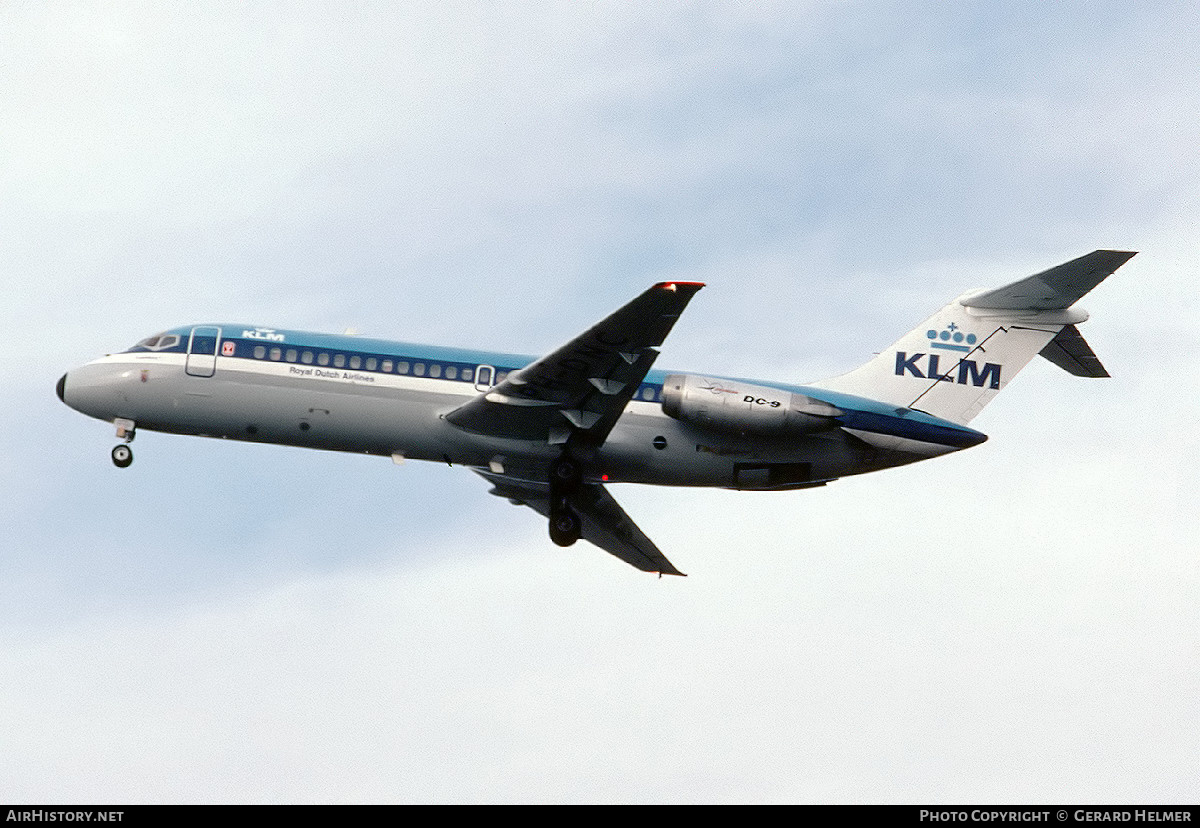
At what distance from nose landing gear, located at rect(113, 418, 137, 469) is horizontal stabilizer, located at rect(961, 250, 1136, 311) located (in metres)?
18.7

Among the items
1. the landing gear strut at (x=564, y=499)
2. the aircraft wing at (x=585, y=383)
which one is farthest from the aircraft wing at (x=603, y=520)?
the aircraft wing at (x=585, y=383)

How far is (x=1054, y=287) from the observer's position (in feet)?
99.8

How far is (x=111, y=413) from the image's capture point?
102 ft

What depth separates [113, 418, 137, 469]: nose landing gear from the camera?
31.0 m

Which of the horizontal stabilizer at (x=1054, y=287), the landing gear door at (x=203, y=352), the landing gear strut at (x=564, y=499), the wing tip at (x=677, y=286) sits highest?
the horizontal stabilizer at (x=1054, y=287)

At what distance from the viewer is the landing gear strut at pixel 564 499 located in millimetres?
30062

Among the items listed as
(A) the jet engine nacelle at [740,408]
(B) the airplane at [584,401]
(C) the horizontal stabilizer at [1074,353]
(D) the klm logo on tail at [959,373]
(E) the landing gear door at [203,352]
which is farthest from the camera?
(D) the klm logo on tail at [959,373]

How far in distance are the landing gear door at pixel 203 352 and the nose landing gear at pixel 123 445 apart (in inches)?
74.5

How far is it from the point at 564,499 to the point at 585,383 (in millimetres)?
3407

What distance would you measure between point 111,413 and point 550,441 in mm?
9810

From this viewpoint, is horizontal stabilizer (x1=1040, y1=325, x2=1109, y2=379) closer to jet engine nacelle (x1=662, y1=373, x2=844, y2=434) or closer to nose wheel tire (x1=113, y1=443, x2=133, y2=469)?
jet engine nacelle (x1=662, y1=373, x2=844, y2=434)

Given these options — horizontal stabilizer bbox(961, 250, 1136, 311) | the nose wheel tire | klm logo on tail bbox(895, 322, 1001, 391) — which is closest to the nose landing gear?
the nose wheel tire

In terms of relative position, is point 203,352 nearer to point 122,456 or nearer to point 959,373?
point 122,456

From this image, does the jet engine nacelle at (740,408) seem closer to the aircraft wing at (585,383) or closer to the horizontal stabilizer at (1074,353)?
the aircraft wing at (585,383)
